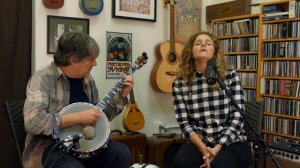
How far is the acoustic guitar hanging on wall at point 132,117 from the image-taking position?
9.98 feet

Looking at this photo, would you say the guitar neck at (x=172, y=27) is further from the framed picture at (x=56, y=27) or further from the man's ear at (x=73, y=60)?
the man's ear at (x=73, y=60)

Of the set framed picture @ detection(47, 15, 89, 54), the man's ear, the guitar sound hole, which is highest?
framed picture @ detection(47, 15, 89, 54)

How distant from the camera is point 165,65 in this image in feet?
10.8

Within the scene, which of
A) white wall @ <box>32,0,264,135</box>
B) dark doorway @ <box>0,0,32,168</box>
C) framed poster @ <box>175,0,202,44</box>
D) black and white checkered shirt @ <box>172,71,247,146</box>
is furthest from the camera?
framed poster @ <box>175,0,202,44</box>

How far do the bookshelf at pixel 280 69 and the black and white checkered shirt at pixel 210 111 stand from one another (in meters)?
1.04

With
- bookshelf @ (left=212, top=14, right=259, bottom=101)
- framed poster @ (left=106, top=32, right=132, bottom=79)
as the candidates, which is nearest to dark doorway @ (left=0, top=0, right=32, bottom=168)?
framed poster @ (left=106, top=32, right=132, bottom=79)

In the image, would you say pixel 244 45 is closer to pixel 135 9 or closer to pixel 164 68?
pixel 164 68

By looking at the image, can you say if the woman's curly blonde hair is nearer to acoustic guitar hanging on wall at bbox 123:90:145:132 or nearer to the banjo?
the banjo

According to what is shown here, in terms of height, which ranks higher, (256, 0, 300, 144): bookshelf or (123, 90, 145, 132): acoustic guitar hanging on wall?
(256, 0, 300, 144): bookshelf

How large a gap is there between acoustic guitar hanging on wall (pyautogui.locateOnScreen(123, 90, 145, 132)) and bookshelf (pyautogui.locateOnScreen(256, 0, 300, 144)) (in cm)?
115

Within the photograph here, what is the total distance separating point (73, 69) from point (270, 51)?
203 centimetres

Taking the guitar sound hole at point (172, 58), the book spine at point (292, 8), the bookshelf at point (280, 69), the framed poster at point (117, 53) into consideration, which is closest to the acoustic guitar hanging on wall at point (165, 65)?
the guitar sound hole at point (172, 58)

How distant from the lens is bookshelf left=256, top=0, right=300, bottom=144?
2.97m

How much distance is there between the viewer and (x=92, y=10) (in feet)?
9.77
